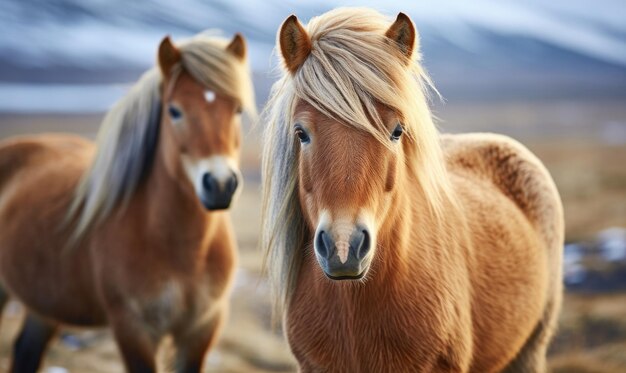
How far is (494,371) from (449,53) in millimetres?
79860

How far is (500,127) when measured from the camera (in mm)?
35219

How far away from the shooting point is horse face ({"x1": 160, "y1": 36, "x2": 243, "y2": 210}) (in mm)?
3539

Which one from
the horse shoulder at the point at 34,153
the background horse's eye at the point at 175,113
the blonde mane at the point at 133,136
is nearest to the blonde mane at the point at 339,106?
the background horse's eye at the point at 175,113

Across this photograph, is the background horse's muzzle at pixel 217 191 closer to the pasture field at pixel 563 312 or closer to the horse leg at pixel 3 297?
the pasture field at pixel 563 312

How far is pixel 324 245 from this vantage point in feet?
6.39

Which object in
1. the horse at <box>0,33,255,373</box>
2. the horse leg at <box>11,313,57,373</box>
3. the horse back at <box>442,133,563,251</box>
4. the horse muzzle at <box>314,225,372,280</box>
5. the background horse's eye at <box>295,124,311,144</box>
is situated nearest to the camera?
the horse muzzle at <box>314,225,372,280</box>

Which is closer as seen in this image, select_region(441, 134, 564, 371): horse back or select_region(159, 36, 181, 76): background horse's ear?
select_region(441, 134, 564, 371): horse back

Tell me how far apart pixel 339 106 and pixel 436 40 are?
8002cm

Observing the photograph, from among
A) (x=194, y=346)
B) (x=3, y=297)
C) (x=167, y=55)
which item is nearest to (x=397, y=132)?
(x=167, y=55)

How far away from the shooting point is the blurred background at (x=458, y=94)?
6273mm

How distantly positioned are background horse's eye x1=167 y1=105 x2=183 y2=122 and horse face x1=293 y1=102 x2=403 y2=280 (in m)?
1.71

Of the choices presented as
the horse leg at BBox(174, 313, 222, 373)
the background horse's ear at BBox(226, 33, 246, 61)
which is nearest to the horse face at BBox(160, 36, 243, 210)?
the background horse's ear at BBox(226, 33, 246, 61)

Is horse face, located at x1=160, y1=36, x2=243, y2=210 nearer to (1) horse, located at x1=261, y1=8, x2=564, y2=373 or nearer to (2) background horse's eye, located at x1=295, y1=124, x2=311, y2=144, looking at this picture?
(1) horse, located at x1=261, y1=8, x2=564, y2=373

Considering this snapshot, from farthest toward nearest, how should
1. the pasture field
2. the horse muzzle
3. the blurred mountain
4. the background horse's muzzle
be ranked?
the blurred mountain → the pasture field → the background horse's muzzle → the horse muzzle
